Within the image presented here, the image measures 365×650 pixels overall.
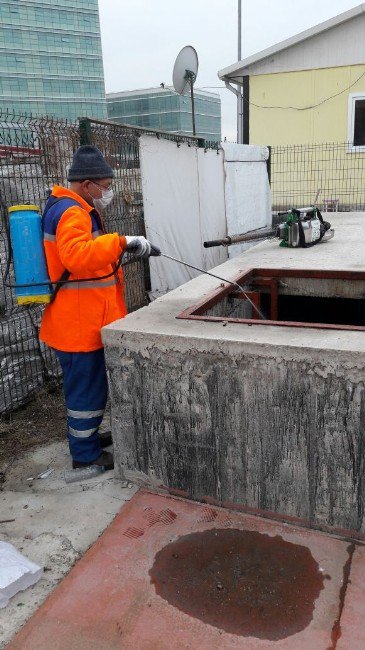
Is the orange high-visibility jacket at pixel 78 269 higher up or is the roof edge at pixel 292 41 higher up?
the roof edge at pixel 292 41

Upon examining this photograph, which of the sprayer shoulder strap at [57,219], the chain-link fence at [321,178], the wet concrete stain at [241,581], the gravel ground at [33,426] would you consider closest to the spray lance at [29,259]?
the sprayer shoulder strap at [57,219]

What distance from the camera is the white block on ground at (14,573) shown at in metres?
2.14

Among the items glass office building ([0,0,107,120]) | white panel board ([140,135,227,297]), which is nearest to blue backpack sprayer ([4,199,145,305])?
white panel board ([140,135,227,297])

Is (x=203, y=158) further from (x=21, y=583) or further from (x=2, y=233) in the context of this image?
(x=21, y=583)

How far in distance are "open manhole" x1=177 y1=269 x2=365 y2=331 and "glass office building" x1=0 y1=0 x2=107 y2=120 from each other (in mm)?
67431

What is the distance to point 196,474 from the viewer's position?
2.70 metres

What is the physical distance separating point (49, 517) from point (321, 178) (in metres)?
10.7

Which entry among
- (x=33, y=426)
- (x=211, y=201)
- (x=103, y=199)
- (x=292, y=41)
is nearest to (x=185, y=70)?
(x=211, y=201)

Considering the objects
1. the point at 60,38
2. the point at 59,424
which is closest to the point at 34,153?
the point at 59,424

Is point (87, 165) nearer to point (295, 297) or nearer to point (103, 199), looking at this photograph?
point (103, 199)

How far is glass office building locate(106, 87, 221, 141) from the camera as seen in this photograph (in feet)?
203

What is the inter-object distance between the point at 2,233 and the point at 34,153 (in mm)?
774

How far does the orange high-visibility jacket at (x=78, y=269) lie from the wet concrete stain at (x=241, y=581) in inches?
49.2

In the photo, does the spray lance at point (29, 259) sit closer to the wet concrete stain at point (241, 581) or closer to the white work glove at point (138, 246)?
the white work glove at point (138, 246)
